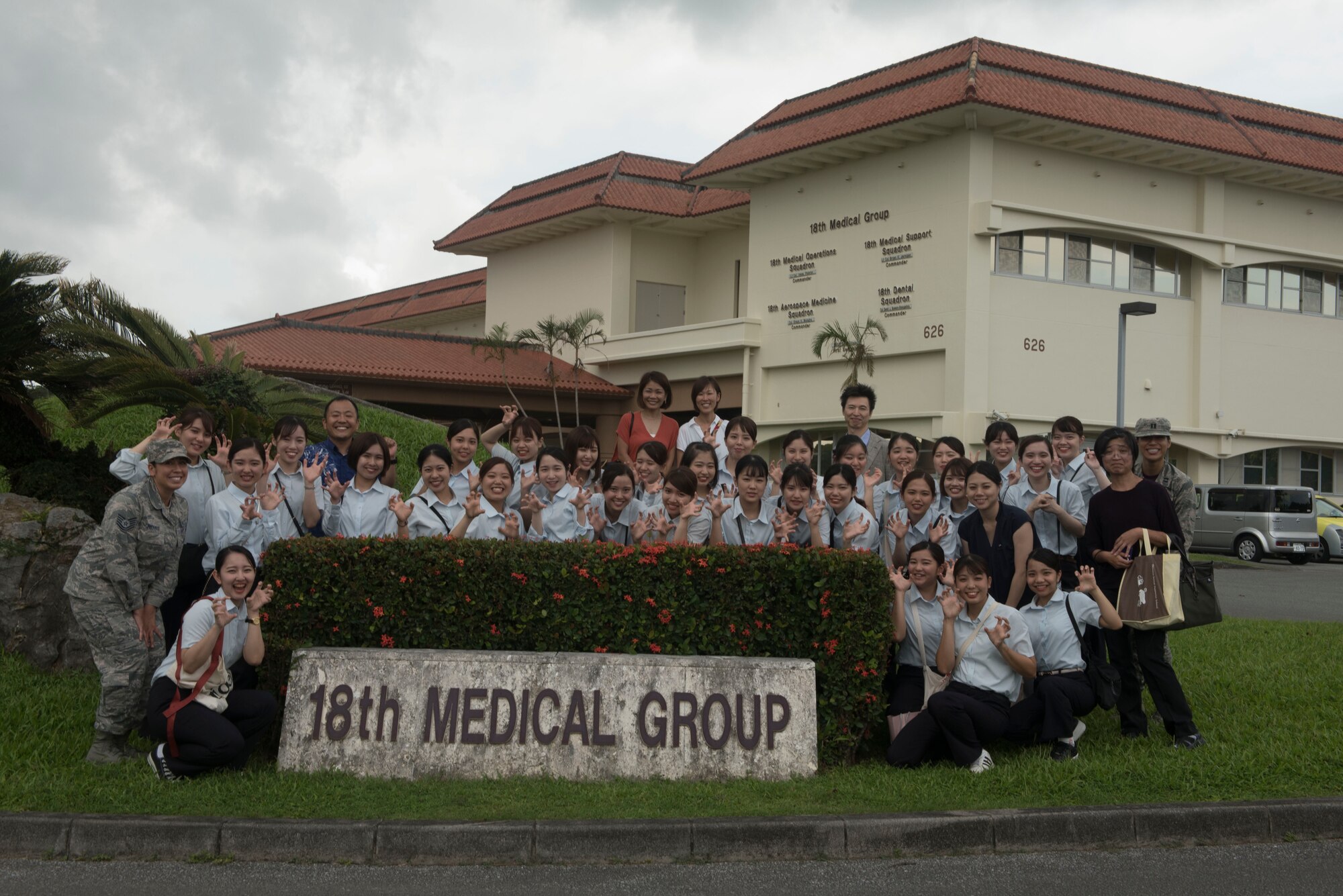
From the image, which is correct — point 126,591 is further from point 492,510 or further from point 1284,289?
point 1284,289

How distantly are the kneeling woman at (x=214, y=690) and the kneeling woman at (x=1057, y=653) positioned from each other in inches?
168

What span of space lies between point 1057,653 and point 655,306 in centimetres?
2967

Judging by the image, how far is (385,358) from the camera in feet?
105

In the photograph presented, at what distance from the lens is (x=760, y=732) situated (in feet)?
21.3

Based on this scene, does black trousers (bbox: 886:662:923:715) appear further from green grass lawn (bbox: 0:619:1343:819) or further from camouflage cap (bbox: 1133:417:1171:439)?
camouflage cap (bbox: 1133:417:1171:439)

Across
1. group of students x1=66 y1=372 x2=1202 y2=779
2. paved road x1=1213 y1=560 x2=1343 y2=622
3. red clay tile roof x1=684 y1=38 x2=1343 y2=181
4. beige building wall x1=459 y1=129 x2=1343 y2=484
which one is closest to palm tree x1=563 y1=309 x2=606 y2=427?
beige building wall x1=459 y1=129 x2=1343 y2=484

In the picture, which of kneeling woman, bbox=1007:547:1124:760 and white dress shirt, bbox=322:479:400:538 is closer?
kneeling woman, bbox=1007:547:1124:760

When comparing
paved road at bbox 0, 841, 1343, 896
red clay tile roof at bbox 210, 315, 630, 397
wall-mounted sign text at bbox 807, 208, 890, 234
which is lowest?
paved road at bbox 0, 841, 1343, 896

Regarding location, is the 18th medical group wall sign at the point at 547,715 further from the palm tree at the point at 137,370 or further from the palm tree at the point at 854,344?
the palm tree at the point at 854,344

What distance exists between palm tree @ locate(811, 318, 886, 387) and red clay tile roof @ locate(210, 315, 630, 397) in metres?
8.44

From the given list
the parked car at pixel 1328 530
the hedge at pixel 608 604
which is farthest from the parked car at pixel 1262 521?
the hedge at pixel 608 604

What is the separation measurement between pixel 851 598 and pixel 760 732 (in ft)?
3.02

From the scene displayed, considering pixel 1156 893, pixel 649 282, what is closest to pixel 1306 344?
pixel 649 282

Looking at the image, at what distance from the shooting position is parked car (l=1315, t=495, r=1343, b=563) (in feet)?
92.6
